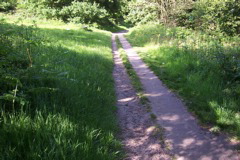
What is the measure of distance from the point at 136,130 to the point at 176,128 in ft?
2.64

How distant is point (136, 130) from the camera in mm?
A: 4180

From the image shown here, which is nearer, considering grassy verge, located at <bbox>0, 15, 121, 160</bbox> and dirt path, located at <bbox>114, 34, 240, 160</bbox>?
grassy verge, located at <bbox>0, 15, 121, 160</bbox>

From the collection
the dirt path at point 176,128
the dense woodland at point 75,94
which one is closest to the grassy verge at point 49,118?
the dense woodland at point 75,94

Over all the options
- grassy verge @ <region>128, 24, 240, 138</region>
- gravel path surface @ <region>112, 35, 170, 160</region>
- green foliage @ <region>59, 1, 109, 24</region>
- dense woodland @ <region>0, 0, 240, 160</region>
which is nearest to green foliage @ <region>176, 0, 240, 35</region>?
dense woodland @ <region>0, 0, 240, 160</region>

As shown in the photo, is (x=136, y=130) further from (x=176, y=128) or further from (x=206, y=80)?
(x=206, y=80)

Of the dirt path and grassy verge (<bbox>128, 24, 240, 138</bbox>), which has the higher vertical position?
grassy verge (<bbox>128, 24, 240, 138</bbox>)

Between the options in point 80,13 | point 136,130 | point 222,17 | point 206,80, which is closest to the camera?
point 136,130

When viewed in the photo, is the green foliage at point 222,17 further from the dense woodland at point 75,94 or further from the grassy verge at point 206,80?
the grassy verge at point 206,80

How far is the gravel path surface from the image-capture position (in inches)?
136

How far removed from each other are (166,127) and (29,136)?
8.72 feet

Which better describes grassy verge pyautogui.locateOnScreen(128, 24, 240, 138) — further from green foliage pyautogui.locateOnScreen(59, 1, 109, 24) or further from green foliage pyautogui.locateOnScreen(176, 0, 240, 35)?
green foliage pyautogui.locateOnScreen(59, 1, 109, 24)

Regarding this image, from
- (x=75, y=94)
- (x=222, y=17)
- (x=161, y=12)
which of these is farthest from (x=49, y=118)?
(x=161, y=12)

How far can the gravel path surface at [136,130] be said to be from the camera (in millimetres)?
3445

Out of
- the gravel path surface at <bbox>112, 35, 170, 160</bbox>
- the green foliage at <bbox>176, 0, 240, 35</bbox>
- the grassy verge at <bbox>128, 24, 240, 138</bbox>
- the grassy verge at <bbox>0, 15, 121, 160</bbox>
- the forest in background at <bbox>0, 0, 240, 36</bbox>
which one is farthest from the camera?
the forest in background at <bbox>0, 0, 240, 36</bbox>
